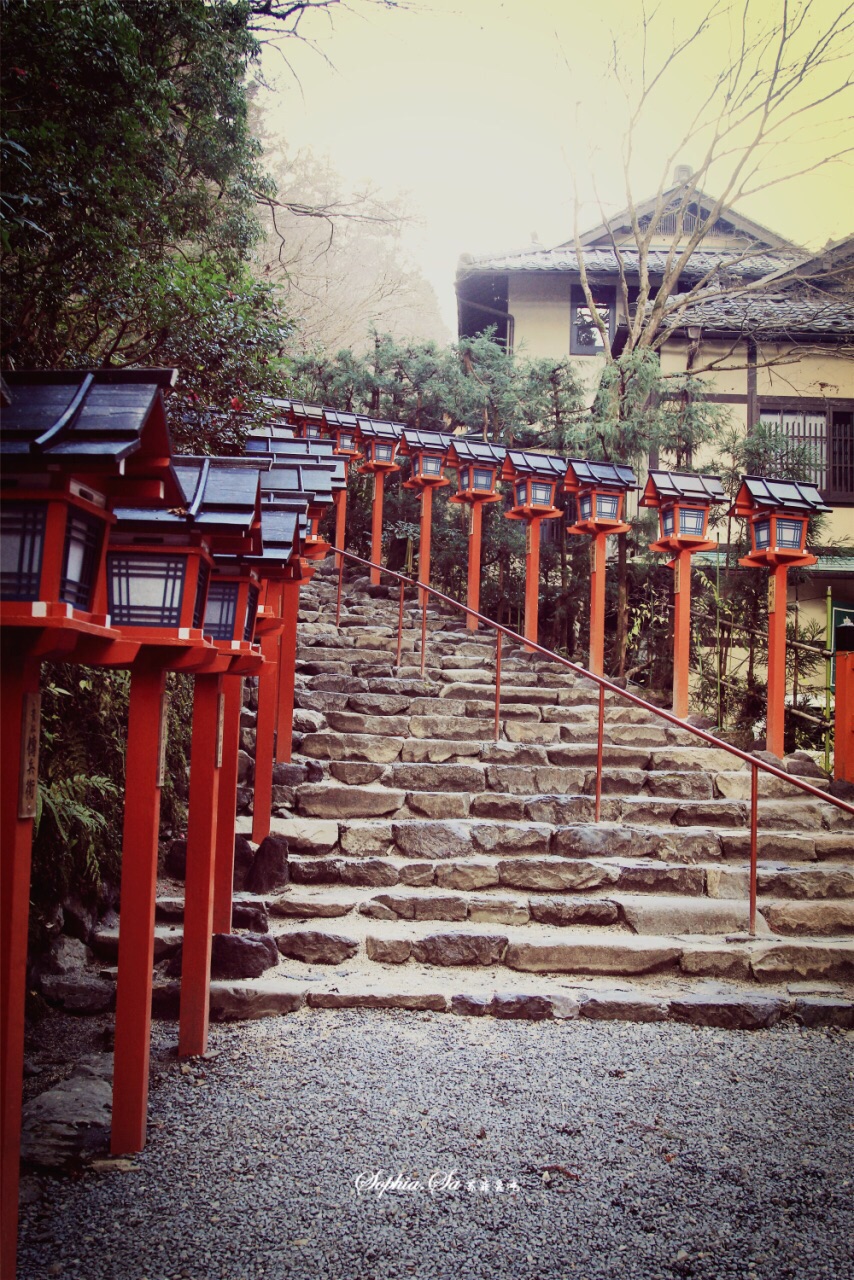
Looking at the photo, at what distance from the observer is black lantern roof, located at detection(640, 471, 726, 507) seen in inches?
303

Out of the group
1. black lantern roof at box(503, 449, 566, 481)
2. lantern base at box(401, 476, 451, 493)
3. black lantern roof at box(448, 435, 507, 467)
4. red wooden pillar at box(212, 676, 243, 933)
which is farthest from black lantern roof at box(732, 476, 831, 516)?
red wooden pillar at box(212, 676, 243, 933)

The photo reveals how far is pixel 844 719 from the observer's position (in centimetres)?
688

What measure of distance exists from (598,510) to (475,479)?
6.06 feet

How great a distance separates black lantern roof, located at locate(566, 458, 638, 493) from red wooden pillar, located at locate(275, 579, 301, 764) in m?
3.58

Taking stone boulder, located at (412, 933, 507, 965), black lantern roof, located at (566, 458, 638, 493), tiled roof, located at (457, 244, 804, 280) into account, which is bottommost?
stone boulder, located at (412, 933, 507, 965)

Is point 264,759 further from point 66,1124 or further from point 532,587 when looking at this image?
point 532,587

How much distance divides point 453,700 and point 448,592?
5.54 m

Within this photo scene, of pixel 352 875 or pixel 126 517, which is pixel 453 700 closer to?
pixel 352 875

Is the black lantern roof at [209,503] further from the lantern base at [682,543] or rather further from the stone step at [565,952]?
the lantern base at [682,543]

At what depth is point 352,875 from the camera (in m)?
5.18

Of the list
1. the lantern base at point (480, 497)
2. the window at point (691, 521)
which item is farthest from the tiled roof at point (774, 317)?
the window at point (691, 521)

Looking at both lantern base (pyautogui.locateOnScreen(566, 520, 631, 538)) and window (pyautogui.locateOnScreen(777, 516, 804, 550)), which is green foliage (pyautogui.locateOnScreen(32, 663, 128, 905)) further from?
window (pyautogui.locateOnScreen(777, 516, 804, 550))

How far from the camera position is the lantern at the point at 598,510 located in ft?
27.8

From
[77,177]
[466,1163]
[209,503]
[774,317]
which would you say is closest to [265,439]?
[77,177]
